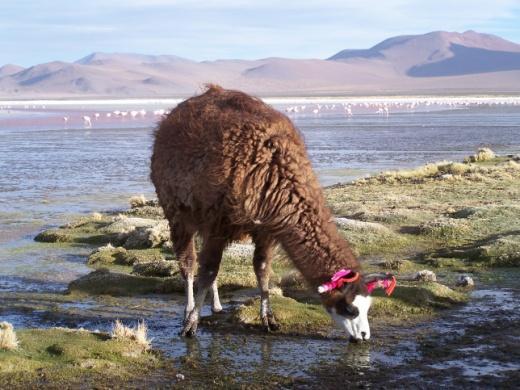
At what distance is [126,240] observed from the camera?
15.6 meters

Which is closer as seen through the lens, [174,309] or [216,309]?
[216,309]

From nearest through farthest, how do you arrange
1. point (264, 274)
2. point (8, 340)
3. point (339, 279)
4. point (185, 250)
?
point (8, 340) → point (339, 279) → point (264, 274) → point (185, 250)

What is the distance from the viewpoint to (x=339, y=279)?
25.9 feet

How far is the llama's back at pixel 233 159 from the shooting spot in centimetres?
827

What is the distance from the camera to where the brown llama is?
8094 mm

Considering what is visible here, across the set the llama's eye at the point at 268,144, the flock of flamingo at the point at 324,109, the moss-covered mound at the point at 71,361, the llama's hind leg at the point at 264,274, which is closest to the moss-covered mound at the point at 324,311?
the llama's hind leg at the point at 264,274

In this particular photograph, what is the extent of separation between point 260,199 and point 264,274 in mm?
1452

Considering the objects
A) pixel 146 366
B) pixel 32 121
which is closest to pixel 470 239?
pixel 146 366

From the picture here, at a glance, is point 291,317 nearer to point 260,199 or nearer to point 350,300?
point 350,300

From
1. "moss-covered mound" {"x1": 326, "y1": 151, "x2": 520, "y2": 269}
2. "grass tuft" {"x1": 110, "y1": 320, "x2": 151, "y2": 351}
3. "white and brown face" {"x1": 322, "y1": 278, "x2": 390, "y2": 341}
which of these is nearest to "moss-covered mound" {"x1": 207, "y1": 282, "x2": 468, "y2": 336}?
"white and brown face" {"x1": 322, "y1": 278, "x2": 390, "y2": 341}

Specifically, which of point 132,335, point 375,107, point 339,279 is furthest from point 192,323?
point 375,107

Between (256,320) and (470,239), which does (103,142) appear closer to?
(470,239)

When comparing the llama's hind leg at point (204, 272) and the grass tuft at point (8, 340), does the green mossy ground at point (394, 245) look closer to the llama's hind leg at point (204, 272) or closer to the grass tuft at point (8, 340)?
the llama's hind leg at point (204, 272)

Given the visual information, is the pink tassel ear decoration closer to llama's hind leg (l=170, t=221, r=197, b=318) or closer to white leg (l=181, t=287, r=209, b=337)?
white leg (l=181, t=287, r=209, b=337)
